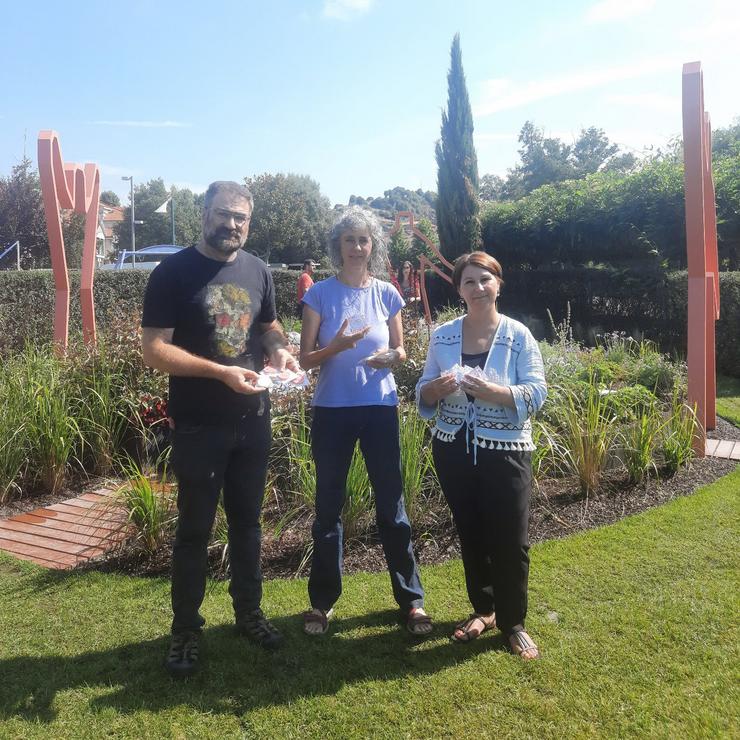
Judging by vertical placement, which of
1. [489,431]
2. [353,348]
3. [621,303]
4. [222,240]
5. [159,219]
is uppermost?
[159,219]

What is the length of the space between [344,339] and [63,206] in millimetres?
6410

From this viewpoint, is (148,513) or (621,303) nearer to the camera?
(148,513)

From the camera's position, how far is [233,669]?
8.39ft

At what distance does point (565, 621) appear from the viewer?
2850 millimetres

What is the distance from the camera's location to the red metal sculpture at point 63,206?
679 centimetres

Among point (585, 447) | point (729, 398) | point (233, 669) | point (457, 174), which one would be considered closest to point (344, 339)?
point (233, 669)

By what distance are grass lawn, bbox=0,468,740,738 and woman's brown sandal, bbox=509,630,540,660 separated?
42 millimetres

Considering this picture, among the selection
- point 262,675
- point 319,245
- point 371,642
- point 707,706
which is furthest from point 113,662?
point 319,245

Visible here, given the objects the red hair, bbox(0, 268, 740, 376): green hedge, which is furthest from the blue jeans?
bbox(0, 268, 740, 376): green hedge

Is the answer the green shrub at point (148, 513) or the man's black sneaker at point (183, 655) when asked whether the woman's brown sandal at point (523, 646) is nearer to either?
the man's black sneaker at point (183, 655)

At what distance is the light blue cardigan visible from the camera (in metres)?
2.53

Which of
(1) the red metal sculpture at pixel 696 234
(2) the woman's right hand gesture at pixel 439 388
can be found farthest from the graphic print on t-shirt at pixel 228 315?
(1) the red metal sculpture at pixel 696 234

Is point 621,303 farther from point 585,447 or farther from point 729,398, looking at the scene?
point 585,447

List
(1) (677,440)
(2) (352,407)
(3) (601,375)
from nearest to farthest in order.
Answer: (2) (352,407) < (1) (677,440) < (3) (601,375)
